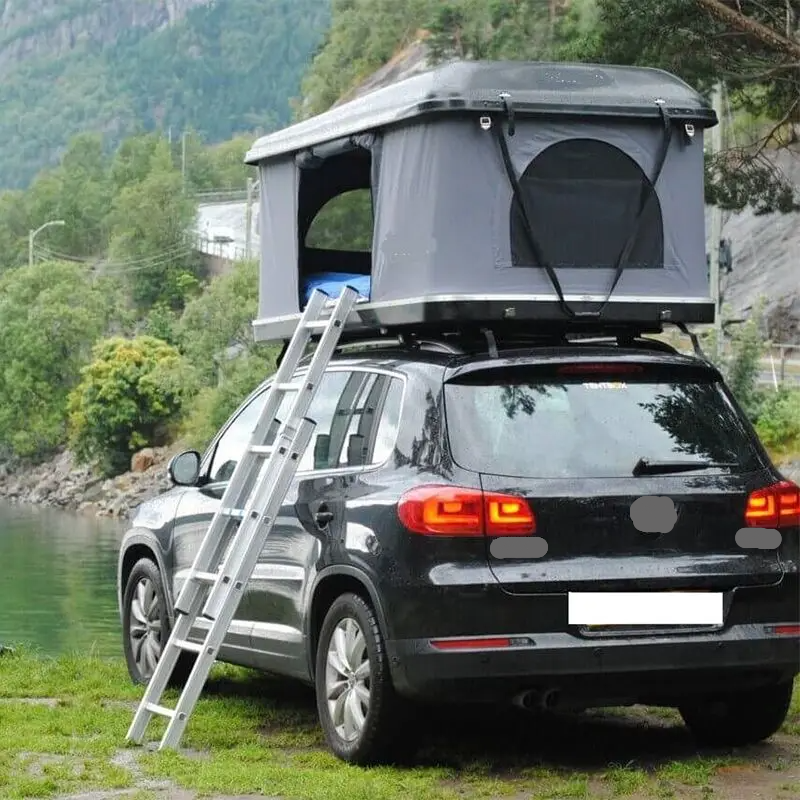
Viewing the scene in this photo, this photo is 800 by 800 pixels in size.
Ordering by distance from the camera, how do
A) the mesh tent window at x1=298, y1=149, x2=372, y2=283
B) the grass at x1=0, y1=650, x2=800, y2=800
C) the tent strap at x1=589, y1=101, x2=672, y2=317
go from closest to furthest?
the grass at x1=0, y1=650, x2=800, y2=800 → the tent strap at x1=589, y1=101, x2=672, y2=317 → the mesh tent window at x1=298, y1=149, x2=372, y2=283

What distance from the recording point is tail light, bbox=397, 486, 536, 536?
7.37 meters

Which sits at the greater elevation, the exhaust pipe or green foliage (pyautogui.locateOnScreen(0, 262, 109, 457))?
A: the exhaust pipe

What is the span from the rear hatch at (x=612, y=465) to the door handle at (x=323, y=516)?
77cm

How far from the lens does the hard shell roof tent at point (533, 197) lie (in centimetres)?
837

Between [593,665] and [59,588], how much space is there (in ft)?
71.2

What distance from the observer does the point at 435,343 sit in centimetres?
827

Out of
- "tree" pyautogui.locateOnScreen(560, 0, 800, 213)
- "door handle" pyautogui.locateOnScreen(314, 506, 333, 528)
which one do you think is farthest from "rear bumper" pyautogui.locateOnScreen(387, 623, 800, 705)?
"tree" pyautogui.locateOnScreen(560, 0, 800, 213)

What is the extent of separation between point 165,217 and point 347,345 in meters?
129

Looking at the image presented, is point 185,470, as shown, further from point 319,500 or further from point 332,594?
point 332,594

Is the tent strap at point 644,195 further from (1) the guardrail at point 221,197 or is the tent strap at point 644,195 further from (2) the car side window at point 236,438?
(1) the guardrail at point 221,197

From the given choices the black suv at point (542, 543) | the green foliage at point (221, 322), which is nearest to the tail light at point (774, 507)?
the black suv at point (542, 543)

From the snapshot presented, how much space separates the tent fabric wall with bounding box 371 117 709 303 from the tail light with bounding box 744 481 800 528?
1.30m

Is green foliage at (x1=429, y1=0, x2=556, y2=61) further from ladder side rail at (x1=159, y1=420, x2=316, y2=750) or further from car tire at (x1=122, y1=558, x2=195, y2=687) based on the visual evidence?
ladder side rail at (x1=159, y1=420, x2=316, y2=750)

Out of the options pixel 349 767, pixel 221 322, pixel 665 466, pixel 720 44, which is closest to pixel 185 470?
pixel 349 767
